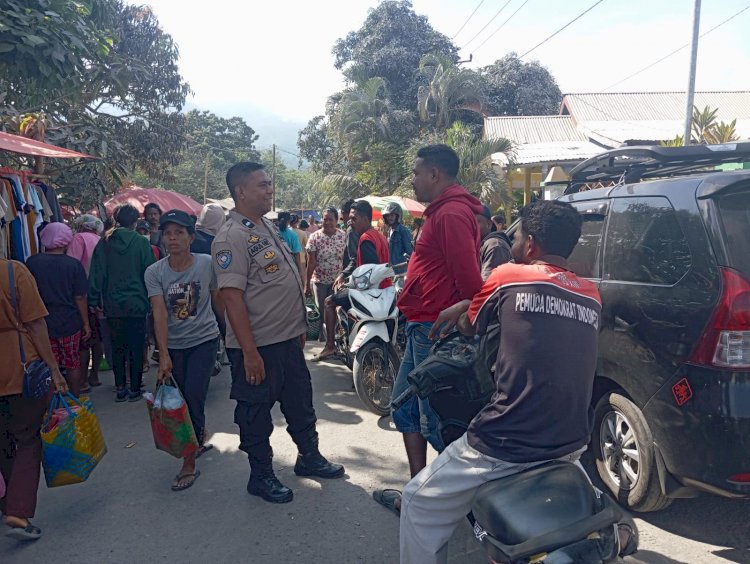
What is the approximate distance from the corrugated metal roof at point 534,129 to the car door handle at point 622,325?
16.7 m

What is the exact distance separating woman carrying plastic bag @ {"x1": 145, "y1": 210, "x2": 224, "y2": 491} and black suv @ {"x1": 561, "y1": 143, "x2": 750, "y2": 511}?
8.16 feet

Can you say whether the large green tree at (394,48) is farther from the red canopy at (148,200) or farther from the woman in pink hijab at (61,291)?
the woman in pink hijab at (61,291)

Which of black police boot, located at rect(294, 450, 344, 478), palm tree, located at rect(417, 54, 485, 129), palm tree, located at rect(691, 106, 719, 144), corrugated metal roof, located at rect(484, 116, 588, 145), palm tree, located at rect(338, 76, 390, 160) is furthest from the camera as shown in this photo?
palm tree, located at rect(417, 54, 485, 129)

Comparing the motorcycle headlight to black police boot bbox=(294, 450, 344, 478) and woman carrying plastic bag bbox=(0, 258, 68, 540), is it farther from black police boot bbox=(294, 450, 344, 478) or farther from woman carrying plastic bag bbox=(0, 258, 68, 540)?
woman carrying plastic bag bbox=(0, 258, 68, 540)

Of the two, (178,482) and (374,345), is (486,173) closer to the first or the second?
(374,345)

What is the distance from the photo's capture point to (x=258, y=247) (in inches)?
133

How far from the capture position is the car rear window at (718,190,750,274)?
2574 mm

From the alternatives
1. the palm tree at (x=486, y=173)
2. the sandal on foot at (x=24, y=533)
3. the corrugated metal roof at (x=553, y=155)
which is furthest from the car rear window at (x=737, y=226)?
the palm tree at (x=486, y=173)

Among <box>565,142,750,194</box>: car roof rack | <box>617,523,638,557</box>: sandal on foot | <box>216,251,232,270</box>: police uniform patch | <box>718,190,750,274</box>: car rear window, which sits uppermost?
<box>565,142,750,194</box>: car roof rack

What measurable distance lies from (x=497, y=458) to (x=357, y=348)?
3.12 m

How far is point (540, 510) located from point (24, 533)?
2772 mm

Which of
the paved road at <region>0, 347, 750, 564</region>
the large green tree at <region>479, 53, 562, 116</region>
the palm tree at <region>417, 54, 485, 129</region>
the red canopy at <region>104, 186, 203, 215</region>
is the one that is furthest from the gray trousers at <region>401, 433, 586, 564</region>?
the large green tree at <region>479, 53, 562, 116</region>

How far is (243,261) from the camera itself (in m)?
3.30

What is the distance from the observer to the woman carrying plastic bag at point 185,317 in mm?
3857
